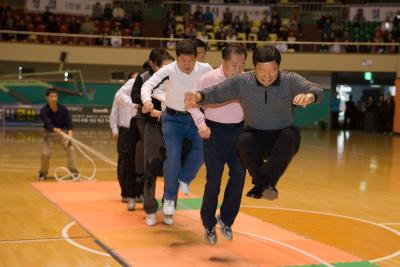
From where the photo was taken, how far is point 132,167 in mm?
8336

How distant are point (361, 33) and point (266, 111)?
2405 centimetres

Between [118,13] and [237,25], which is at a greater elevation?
[118,13]

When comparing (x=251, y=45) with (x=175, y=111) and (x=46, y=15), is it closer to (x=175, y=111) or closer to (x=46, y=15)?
(x=46, y=15)

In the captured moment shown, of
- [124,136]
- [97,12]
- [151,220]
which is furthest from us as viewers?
[97,12]

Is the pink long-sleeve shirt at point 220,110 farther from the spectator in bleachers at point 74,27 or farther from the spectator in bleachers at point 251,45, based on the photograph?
the spectator in bleachers at point 74,27

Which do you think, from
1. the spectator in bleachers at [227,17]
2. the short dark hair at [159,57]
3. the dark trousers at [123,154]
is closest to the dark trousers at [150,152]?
the short dark hair at [159,57]

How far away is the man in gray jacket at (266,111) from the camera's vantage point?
5.22 m

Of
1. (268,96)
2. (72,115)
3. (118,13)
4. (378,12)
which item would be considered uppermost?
(378,12)

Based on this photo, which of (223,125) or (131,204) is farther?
(131,204)

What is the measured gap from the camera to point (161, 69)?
684 centimetres

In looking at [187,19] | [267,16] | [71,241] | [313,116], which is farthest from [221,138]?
[313,116]

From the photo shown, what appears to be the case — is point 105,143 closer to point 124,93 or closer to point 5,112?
point 5,112

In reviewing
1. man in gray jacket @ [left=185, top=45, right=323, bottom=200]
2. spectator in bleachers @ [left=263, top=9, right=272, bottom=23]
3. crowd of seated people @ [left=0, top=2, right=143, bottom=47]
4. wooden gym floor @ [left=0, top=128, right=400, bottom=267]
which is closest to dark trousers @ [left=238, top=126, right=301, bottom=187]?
man in gray jacket @ [left=185, top=45, right=323, bottom=200]

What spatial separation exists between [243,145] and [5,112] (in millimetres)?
22310
